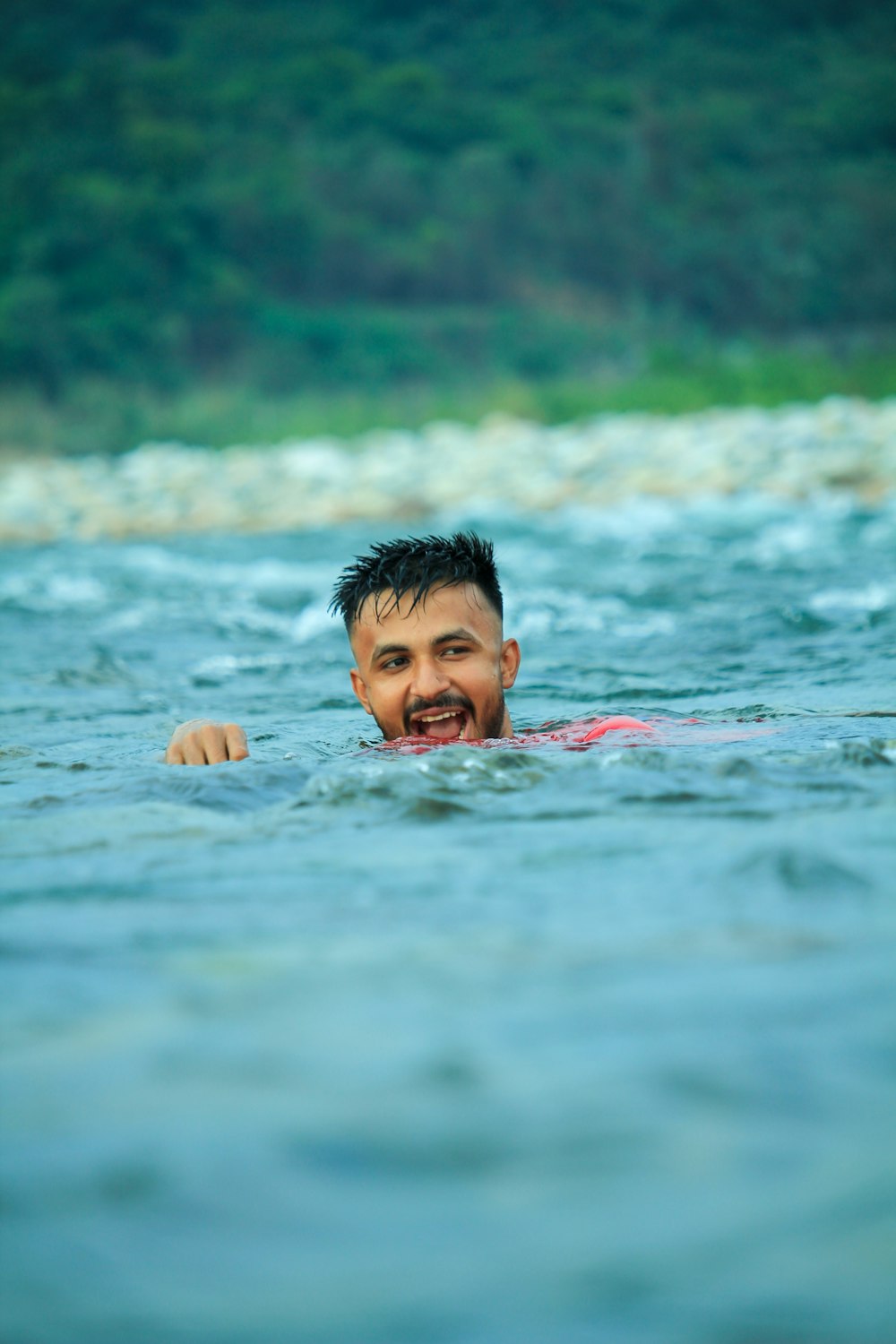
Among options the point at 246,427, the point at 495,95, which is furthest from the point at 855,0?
the point at 246,427

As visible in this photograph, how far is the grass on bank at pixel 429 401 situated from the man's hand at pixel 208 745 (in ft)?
61.3

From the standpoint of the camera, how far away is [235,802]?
3492mm

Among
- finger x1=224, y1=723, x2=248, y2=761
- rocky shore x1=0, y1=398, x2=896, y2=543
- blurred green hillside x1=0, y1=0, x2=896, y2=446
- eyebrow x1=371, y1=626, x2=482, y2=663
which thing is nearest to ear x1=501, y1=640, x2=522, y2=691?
eyebrow x1=371, y1=626, x2=482, y2=663

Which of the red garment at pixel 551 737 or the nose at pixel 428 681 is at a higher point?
the nose at pixel 428 681

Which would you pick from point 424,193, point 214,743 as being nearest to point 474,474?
point 214,743

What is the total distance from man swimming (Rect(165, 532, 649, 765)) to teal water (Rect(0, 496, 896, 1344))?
0.74ft

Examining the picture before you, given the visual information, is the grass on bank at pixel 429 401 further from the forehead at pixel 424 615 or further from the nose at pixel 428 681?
the nose at pixel 428 681

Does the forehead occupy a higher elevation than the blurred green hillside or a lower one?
lower

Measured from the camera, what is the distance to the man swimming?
4.30 metres

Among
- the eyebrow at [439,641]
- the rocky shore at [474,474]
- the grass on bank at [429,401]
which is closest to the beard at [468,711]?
the eyebrow at [439,641]

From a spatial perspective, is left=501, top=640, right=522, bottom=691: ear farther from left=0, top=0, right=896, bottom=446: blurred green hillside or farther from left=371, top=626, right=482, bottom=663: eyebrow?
left=0, top=0, right=896, bottom=446: blurred green hillside

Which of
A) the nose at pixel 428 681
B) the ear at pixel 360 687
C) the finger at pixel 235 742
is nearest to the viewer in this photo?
the finger at pixel 235 742

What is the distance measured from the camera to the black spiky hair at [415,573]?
4.48 meters

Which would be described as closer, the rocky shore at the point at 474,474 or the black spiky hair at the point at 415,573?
the black spiky hair at the point at 415,573
